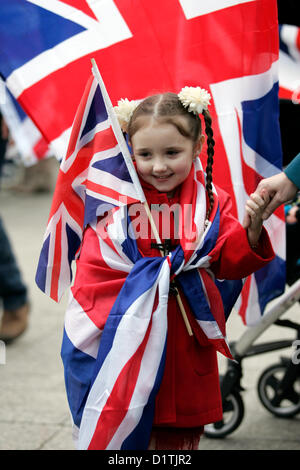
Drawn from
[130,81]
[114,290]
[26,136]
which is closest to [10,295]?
[26,136]

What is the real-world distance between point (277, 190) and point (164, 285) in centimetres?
53

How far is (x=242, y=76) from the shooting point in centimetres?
304

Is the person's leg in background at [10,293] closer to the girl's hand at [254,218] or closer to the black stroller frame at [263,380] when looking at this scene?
the black stroller frame at [263,380]

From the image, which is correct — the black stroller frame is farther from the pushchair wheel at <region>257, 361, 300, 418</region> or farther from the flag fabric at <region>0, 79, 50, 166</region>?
the flag fabric at <region>0, 79, 50, 166</region>

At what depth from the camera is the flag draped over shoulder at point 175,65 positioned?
3037 mm

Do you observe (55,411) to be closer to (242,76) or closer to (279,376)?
(279,376)

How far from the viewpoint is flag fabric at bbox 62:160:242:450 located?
2.38 meters

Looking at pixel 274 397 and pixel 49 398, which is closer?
pixel 274 397

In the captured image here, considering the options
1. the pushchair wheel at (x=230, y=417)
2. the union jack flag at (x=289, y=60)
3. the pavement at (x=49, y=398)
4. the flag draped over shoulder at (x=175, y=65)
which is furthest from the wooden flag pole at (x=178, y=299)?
the union jack flag at (x=289, y=60)

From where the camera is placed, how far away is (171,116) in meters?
2.48

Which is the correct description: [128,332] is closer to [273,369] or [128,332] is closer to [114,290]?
[114,290]

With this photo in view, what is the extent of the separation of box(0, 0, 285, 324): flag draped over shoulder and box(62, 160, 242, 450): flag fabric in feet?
1.90
